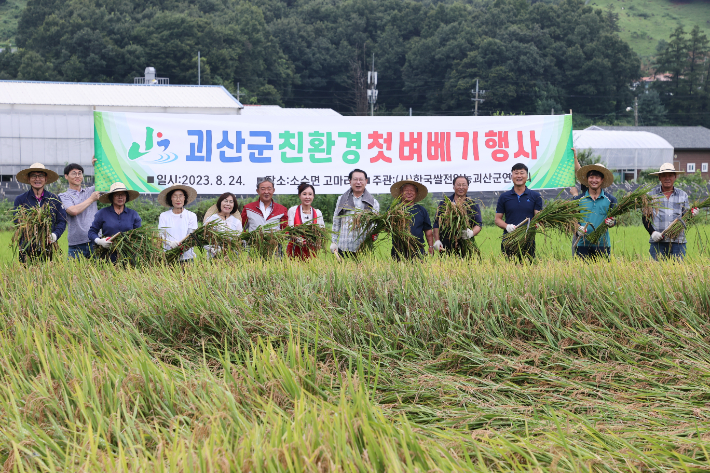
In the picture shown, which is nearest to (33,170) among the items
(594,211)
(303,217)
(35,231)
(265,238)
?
(35,231)

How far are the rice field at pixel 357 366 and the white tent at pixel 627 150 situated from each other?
40.3 metres

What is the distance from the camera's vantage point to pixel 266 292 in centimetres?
488

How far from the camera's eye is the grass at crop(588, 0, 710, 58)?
11594 centimetres

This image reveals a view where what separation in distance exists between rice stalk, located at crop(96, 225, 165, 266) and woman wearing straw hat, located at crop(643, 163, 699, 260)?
4.68m

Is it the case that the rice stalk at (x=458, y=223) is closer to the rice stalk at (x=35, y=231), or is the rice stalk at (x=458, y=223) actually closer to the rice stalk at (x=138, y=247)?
the rice stalk at (x=138, y=247)

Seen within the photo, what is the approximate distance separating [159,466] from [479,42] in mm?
69271

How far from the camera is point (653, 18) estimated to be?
126m

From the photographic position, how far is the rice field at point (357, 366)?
2426 millimetres

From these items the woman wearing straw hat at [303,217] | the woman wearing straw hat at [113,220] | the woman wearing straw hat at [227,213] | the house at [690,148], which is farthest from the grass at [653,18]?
the woman wearing straw hat at [113,220]

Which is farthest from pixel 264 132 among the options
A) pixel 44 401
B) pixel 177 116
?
pixel 44 401

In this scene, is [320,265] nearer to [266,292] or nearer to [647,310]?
[266,292]

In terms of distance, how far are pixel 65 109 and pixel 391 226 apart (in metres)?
28.2

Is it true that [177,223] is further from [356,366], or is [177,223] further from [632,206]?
[632,206]

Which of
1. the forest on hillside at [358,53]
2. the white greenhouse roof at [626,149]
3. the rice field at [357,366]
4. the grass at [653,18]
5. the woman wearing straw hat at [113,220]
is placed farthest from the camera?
the grass at [653,18]
